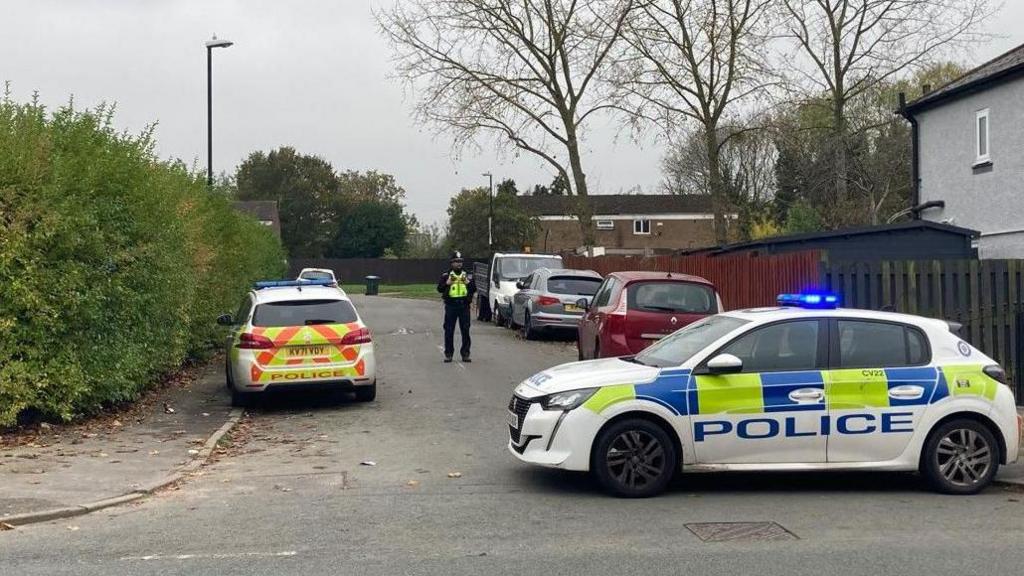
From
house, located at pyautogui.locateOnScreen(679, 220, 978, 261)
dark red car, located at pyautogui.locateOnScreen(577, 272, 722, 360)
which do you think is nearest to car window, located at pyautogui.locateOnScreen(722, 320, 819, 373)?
dark red car, located at pyautogui.locateOnScreen(577, 272, 722, 360)

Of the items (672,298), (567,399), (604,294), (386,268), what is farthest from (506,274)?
(386,268)

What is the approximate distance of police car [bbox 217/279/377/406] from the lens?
13633mm

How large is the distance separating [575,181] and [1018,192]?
66.9 feet

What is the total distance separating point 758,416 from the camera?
28.2 feet

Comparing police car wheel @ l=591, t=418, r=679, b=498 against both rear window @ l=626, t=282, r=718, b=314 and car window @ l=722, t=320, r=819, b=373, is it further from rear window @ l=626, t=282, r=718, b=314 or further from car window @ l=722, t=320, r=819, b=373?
rear window @ l=626, t=282, r=718, b=314

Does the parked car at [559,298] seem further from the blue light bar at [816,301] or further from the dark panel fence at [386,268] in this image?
the dark panel fence at [386,268]

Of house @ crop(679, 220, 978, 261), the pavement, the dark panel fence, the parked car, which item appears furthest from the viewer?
the dark panel fence

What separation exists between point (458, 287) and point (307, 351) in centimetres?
502

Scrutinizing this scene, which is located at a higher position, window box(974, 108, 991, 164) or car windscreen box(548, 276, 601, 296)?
window box(974, 108, 991, 164)

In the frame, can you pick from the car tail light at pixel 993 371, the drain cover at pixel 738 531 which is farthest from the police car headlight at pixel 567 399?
the car tail light at pixel 993 371

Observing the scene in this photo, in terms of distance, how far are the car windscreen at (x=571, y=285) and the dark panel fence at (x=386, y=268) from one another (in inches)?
2108

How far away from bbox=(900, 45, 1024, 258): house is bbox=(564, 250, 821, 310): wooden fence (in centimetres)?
549

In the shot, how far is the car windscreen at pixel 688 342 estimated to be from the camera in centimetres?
900

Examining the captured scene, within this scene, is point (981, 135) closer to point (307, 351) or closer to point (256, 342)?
point (307, 351)
